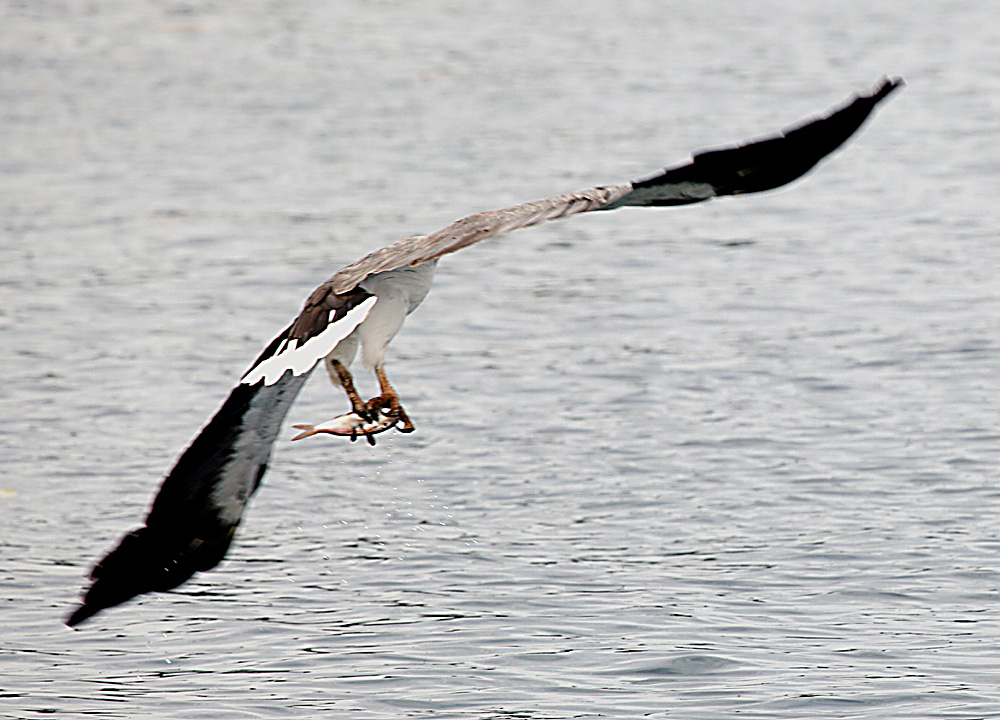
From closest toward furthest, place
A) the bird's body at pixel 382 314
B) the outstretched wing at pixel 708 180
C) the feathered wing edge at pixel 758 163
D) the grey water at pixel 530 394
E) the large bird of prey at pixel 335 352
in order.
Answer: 1. the large bird of prey at pixel 335 352
2. the outstretched wing at pixel 708 180
3. the feathered wing edge at pixel 758 163
4. the bird's body at pixel 382 314
5. the grey water at pixel 530 394

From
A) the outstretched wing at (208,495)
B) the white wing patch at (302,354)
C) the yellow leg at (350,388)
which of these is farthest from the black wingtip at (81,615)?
the yellow leg at (350,388)

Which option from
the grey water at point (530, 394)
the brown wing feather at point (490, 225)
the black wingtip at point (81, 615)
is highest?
the brown wing feather at point (490, 225)

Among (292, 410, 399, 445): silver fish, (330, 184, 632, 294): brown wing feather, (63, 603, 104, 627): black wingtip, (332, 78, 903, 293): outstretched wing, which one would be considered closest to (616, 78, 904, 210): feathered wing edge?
(332, 78, 903, 293): outstretched wing

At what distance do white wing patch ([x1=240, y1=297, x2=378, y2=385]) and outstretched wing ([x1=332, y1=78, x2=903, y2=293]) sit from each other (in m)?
0.13

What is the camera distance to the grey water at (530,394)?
7105 mm

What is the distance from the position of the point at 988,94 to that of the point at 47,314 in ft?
31.7

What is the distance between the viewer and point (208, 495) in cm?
564

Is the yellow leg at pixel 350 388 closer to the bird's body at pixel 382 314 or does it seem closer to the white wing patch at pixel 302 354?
the bird's body at pixel 382 314

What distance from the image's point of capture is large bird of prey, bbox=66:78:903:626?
18.2 feet

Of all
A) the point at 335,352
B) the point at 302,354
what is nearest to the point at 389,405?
the point at 335,352

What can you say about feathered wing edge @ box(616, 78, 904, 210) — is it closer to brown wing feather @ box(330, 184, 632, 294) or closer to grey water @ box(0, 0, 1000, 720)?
brown wing feather @ box(330, 184, 632, 294)

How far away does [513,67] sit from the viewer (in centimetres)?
2006

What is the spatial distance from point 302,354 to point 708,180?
1426 mm

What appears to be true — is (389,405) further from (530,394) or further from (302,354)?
(530,394)
